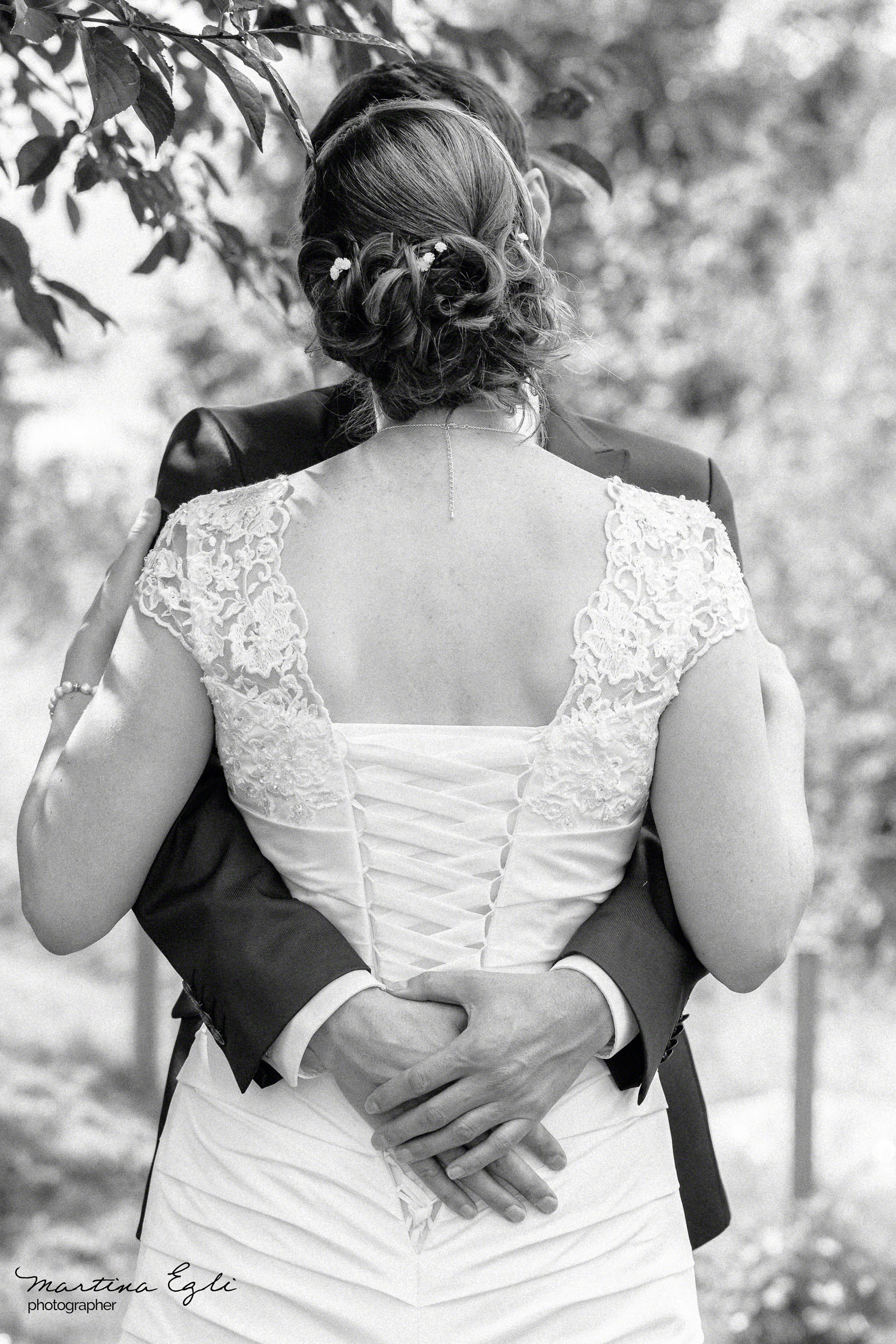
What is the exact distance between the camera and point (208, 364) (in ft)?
19.8

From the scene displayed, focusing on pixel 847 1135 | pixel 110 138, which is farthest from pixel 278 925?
pixel 847 1135

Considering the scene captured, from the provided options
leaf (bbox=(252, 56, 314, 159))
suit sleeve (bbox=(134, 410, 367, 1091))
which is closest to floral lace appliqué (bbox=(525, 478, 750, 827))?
suit sleeve (bbox=(134, 410, 367, 1091))

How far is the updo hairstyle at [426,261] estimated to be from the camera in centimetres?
174

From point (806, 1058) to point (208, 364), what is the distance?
12.4ft

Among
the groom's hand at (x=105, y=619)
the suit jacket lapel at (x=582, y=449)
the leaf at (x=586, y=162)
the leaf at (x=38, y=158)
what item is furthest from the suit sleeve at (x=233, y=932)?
the leaf at (x=586, y=162)

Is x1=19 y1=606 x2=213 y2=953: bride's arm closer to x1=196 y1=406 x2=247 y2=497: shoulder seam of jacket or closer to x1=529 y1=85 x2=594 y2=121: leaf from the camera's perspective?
x1=196 y1=406 x2=247 y2=497: shoulder seam of jacket

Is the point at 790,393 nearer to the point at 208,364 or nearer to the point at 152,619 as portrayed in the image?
the point at 208,364

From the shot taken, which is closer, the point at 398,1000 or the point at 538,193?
the point at 398,1000

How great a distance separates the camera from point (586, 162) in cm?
265

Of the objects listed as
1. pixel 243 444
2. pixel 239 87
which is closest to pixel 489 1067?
pixel 243 444

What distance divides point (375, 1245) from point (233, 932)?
0.45 m

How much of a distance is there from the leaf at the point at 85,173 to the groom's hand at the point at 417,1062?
1.40 m

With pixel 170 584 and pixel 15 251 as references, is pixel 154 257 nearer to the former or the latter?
pixel 15 251

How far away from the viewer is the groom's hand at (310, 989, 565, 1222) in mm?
1770
